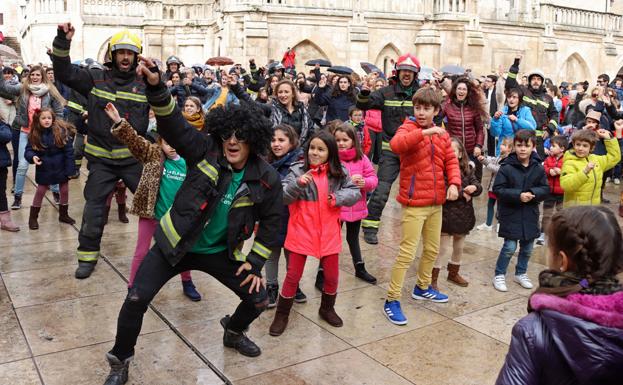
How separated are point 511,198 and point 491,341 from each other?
166 cm

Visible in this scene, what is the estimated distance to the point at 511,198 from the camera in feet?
19.2

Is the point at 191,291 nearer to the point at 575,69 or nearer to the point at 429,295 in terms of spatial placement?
the point at 429,295

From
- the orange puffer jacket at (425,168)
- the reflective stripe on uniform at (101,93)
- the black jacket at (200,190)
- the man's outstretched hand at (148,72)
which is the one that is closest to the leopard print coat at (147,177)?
the reflective stripe on uniform at (101,93)

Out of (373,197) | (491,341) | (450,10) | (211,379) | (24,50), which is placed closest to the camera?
(211,379)

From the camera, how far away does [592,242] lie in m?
2.25

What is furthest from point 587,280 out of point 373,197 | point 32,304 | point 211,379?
point 373,197

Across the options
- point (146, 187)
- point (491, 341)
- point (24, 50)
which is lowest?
point (491, 341)

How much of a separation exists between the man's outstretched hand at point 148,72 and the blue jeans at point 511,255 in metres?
3.88

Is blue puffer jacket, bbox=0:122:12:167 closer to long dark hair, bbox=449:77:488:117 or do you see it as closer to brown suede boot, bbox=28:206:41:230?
brown suede boot, bbox=28:206:41:230

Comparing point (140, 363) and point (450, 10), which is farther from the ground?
point (450, 10)

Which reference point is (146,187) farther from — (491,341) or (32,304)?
(491,341)

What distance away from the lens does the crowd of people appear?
2.26 meters

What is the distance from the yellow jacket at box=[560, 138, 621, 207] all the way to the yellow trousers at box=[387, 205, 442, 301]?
1953 millimetres

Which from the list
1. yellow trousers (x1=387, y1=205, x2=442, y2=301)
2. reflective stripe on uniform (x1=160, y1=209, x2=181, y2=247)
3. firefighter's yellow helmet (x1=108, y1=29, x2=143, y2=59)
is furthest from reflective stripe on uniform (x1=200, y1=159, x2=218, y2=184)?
firefighter's yellow helmet (x1=108, y1=29, x2=143, y2=59)
